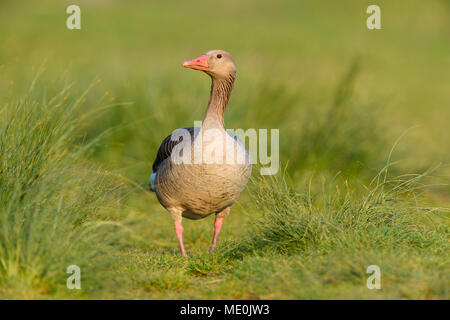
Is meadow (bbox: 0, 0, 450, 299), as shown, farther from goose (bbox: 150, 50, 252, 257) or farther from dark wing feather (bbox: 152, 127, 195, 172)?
dark wing feather (bbox: 152, 127, 195, 172)

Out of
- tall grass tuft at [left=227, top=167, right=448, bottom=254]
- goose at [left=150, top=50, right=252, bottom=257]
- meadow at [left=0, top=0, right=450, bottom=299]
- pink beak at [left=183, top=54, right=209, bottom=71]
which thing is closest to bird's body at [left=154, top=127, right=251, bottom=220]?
goose at [left=150, top=50, right=252, bottom=257]

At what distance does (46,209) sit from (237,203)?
295 centimetres

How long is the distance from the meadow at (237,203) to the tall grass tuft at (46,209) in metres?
0.02

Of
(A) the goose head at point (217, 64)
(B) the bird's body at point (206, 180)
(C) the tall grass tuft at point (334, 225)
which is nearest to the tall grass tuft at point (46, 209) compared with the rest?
(B) the bird's body at point (206, 180)

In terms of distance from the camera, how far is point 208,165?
18.7 feet

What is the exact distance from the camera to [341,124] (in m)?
8.78

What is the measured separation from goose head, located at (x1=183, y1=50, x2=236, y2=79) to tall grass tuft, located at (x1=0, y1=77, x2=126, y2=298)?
1.53 m

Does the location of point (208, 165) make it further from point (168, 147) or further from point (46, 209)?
point (46, 209)

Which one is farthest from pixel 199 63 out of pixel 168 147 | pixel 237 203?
pixel 237 203

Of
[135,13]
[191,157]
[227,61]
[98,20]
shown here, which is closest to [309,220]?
[191,157]

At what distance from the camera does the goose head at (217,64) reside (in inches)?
245

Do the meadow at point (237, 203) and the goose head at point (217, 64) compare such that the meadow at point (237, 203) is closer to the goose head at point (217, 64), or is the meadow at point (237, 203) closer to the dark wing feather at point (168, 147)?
the dark wing feather at point (168, 147)

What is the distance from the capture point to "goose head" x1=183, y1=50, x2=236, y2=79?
621cm

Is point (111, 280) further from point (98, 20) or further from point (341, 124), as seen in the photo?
point (98, 20)
